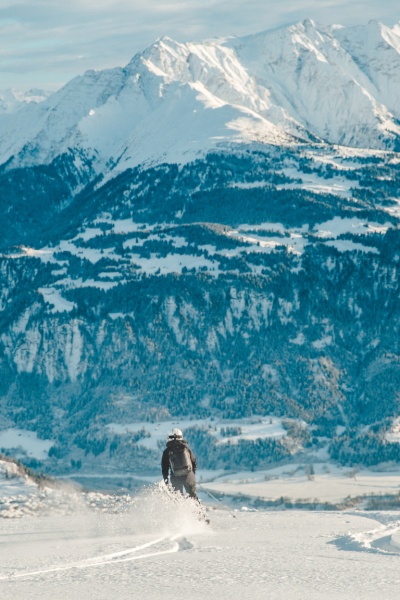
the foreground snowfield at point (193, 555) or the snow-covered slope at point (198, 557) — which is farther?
the foreground snowfield at point (193, 555)

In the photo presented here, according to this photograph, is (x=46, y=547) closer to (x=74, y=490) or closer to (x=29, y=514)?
(x=29, y=514)

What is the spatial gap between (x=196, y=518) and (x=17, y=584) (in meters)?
14.7

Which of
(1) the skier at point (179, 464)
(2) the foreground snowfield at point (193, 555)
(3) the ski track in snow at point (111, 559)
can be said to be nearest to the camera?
(2) the foreground snowfield at point (193, 555)

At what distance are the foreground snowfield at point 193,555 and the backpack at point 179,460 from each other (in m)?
1.12

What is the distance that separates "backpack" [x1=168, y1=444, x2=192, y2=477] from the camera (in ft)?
218

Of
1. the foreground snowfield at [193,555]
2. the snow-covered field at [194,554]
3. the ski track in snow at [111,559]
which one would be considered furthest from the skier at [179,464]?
the ski track in snow at [111,559]

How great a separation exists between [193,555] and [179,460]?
10.3 meters

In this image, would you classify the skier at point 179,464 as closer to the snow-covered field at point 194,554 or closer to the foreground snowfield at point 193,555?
the snow-covered field at point 194,554

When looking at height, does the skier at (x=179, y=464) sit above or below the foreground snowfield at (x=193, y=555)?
above

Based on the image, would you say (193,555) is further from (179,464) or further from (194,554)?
(179,464)

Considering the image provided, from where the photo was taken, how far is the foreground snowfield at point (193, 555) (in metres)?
50.2

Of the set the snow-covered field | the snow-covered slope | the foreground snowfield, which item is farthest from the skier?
the snow-covered slope

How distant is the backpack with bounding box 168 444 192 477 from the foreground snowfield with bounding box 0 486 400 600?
1122 mm

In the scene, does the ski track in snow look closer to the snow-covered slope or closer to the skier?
the snow-covered slope
